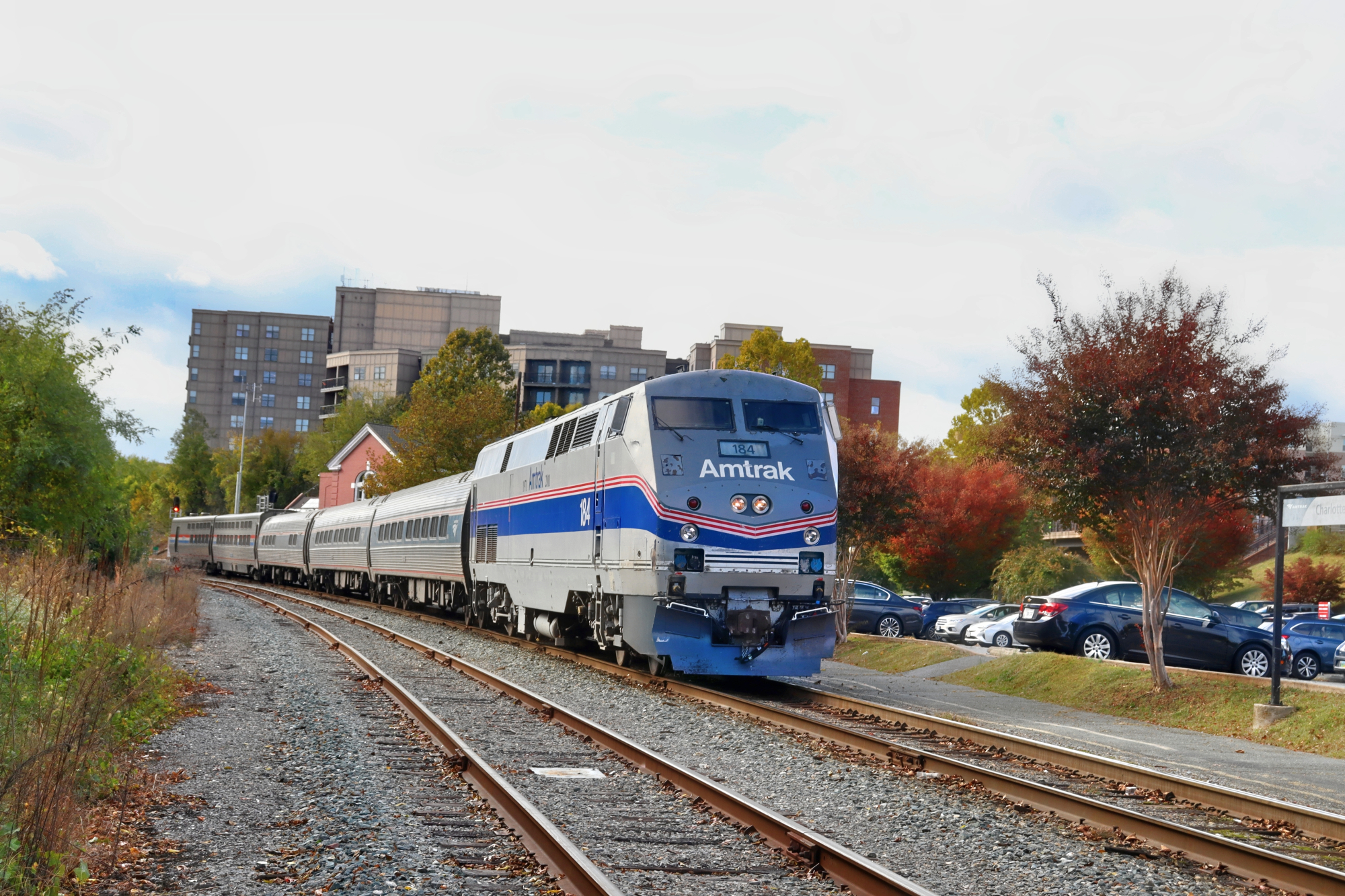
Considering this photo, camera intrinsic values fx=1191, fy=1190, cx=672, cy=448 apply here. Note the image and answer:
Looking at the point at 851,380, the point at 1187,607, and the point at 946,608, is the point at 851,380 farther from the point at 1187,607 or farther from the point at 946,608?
the point at 1187,607

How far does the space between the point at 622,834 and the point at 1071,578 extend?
38.5 metres

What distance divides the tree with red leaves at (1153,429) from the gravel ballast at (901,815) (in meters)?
6.24

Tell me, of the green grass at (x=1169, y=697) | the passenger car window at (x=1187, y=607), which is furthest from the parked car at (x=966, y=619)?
the green grass at (x=1169, y=697)

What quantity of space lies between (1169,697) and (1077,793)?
302 inches

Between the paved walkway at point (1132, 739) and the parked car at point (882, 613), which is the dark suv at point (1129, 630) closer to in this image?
the paved walkway at point (1132, 739)

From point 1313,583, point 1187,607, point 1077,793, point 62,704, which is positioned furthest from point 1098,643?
point 1313,583

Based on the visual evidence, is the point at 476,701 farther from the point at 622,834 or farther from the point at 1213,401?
the point at 1213,401

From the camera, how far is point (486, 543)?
A: 23.3 meters

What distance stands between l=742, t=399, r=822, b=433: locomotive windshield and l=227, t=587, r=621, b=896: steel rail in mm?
5634

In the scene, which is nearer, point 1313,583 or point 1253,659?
point 1253,659

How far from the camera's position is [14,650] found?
7.76 metres

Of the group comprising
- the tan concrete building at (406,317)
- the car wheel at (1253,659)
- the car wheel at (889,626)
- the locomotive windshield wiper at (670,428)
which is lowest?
the car wheel at (889,626)

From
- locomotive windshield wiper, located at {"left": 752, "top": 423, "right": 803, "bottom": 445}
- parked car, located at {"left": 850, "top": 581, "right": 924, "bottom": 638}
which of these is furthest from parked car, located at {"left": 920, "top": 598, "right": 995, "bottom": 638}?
locomotive windshield wiper, located at {"left": 752, "top": 423, "right": 803, "bottom": 445}

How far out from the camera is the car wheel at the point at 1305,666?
21.9m
